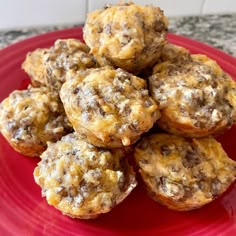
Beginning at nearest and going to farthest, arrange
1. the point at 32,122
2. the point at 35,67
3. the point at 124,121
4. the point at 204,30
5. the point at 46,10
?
the point at 124,121 → the point at 32,122 → the point at 35,67 → the point at 46,10 → the point at 204,30

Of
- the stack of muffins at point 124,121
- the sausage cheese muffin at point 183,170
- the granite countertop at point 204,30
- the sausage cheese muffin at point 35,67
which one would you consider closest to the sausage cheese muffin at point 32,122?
the stack of muffins at point 124,121

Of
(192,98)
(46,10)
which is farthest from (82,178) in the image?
(46,10)

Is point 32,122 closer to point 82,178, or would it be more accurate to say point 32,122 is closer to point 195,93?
point 82,178

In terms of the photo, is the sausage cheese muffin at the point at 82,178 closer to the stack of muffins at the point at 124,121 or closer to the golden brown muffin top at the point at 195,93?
the stack of muffins at the point at 124,121

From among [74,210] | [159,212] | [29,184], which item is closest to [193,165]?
[159,212]

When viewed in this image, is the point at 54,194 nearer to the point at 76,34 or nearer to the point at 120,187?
the point at 120,187

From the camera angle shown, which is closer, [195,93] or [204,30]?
[195,93]
